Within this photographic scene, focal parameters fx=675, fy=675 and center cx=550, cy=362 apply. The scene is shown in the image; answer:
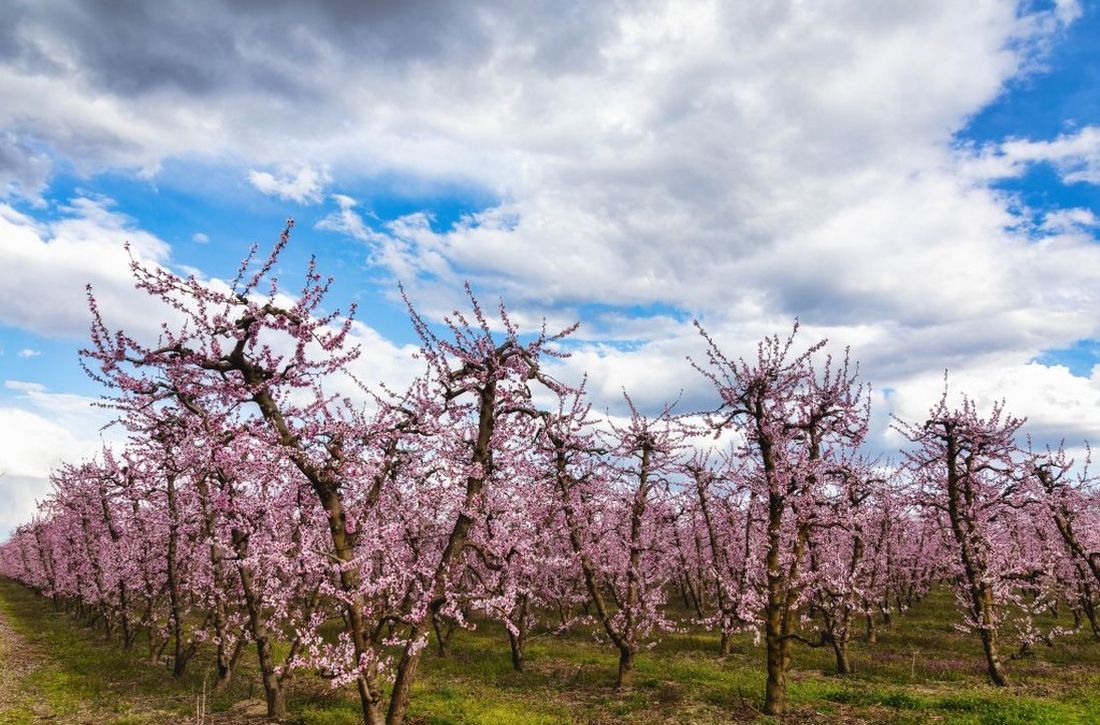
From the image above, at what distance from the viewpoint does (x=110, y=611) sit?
30.9 m

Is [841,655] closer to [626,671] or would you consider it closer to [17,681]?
[626,671]

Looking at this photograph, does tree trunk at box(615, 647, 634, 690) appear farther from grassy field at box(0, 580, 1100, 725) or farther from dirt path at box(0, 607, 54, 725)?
dirt path at box(0, 607, 54, 725)

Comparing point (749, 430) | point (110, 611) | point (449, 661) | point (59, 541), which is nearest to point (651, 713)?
point (749, 430)

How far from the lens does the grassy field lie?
16609 millimetres

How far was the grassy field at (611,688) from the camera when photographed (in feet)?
54.5

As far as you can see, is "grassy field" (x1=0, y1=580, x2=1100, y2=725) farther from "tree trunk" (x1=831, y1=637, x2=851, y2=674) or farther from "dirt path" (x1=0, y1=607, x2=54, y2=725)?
"tree trunk" (x1=831, y1=637, x2=851, y2=674)

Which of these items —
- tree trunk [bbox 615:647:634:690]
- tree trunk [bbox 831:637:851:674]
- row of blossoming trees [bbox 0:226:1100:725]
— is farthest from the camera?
tree trunk [bbox 831:637:851:674]

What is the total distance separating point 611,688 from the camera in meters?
20.0

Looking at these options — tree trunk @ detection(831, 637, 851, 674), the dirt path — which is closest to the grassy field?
the dirt path

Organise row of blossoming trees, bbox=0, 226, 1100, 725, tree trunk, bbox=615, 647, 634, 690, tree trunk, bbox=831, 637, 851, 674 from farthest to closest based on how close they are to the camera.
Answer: tree trunk, bbox=831, 637, 851, 674 → tree trunk, bbox=615, 647, 634, 690 → row of blossoming trees, bbox=0, 226, 1100, 725

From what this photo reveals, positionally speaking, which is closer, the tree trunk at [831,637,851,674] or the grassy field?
the grassy field

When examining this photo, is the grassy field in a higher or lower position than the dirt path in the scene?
higher

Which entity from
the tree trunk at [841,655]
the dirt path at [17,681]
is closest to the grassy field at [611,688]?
the dirt path at [17,681]

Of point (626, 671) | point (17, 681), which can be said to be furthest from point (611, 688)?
point (17, 681)
